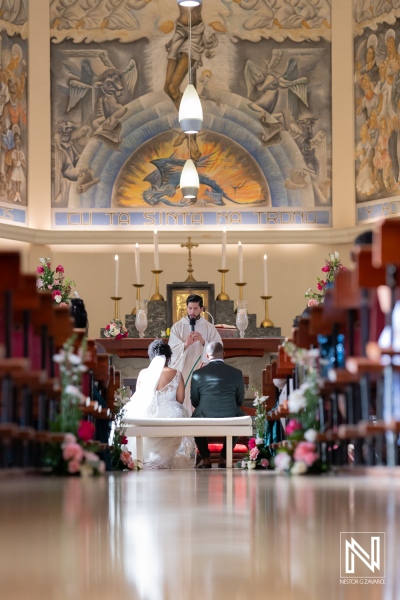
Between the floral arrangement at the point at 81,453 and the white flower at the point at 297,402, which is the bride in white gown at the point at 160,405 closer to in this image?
the floral arrangement at the point at 81,453

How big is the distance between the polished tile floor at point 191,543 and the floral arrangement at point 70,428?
4.25ft

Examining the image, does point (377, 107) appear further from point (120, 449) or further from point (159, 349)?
point (120, 449)

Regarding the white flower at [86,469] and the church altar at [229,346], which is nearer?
the white flower at [86,469]

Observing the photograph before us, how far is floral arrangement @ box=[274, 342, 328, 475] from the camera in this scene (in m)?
6.51

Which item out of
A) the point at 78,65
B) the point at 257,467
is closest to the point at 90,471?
the point at 257,467

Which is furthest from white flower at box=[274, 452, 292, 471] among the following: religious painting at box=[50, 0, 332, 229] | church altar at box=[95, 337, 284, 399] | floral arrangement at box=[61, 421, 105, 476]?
religious painting at box=[50, 0, 332, 229]

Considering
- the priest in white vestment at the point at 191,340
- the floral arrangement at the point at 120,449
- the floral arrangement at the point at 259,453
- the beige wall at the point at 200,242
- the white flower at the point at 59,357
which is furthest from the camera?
the beige wall at the point at 200,242

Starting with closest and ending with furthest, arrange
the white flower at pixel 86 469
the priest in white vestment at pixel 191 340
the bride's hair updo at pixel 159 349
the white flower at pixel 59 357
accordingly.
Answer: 1. the white flower at pixel 59 357
2. the white flower at pixel 86 469
3. the bride's hair updo at pixel 159 349
4. the priest in white vestment at pixel 191 340

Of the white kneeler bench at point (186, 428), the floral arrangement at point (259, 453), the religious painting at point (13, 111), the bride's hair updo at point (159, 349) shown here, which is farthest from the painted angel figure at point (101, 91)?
the floral arrangement at point (259, 453)

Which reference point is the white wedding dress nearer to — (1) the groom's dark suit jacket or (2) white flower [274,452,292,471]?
(1) the groom's dark suit jacket

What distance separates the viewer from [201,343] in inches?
504

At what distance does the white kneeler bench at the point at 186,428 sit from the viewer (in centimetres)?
991

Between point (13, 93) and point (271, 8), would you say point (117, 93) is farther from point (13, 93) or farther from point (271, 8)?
point (271, 8)

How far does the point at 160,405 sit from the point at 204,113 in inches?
305
